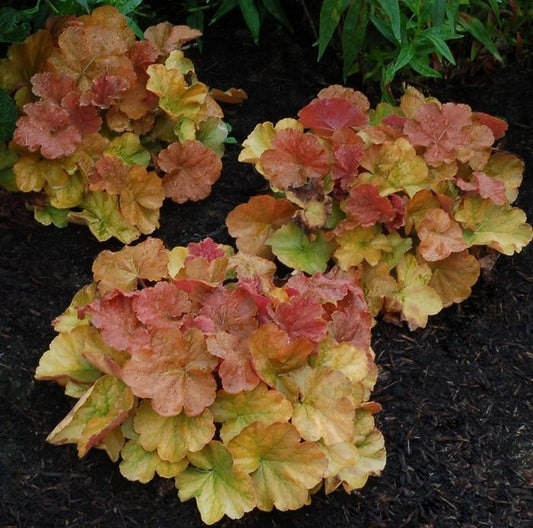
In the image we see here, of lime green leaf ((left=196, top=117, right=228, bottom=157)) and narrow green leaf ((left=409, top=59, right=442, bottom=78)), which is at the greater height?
narrow green leaf ((left=409, top=59, right=442, bottom=78))

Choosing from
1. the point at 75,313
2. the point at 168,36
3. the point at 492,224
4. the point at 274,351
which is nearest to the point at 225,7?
the point at 168,36

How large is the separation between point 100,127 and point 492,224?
1.38 metres

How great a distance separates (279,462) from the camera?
2404 millimetres

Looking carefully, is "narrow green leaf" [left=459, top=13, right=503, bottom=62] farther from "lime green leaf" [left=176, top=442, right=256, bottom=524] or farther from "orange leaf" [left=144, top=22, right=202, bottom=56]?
"lime green leaf" [left=176, top=442, right=256, bottom=524]

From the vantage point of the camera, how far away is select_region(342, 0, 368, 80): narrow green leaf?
10.6 feet

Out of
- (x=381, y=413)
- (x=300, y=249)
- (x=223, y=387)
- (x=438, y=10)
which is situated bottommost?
(x=381, y=413)

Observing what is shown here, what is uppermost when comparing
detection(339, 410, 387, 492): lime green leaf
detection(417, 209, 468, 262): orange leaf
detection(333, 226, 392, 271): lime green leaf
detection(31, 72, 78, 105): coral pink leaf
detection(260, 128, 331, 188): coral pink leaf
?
detection(31, 72, 78, 105): coral pink leaf

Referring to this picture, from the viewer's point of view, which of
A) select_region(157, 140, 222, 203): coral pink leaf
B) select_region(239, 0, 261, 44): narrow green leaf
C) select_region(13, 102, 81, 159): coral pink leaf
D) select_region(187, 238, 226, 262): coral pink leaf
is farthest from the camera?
select_region(239, 0, 261, 44): narrow green leaf

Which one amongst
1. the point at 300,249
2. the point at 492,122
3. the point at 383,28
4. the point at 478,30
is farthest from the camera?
the point at 478,30

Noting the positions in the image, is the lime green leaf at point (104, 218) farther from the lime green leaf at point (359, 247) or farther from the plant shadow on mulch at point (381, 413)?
the lime green leaf at point (359, 247)

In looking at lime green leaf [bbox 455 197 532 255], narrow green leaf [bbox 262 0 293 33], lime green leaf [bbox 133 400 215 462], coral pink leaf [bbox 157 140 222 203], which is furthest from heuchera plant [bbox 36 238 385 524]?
narrow green leaf [bbox 262 0 293 33]

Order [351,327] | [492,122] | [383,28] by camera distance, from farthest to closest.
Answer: [383,28] → [492,122] → [351,327]

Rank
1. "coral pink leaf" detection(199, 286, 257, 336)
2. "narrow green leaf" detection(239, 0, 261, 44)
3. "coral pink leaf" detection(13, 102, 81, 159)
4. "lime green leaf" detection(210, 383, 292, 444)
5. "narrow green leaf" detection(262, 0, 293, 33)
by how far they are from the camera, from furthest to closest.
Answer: "narrow green leaf" detection(262, 0, 293, 33)
"narrow green leaf" detection(239, 0, 261, 44)
"coral pink leaf" detection(13, 102, 81, 159)
"coral pink leaf" detection(199, 286, 257, 336)
"lime green leaf" detection(210, 383, 292, 444)

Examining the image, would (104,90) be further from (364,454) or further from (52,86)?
(364,454)
